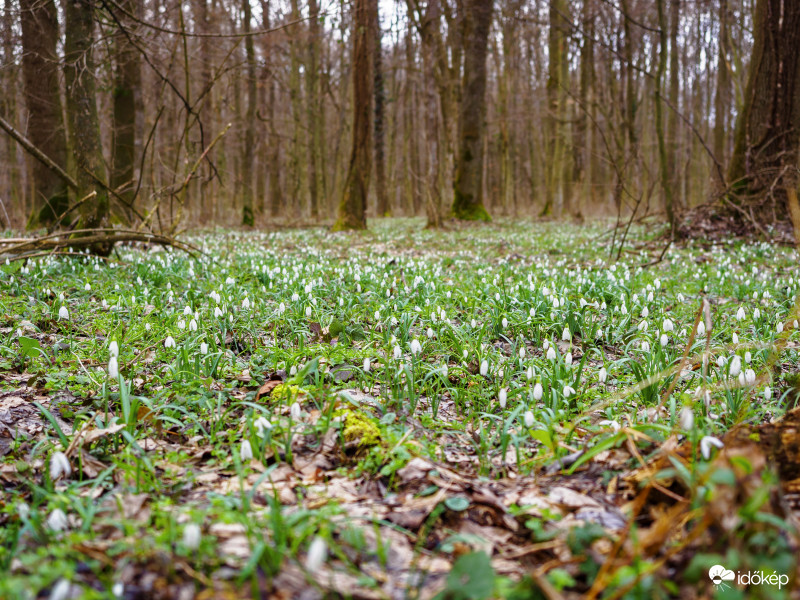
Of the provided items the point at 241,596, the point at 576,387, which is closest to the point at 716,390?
the point at 576,387

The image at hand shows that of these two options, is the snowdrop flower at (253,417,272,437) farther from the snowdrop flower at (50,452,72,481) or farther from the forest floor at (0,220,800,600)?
the snowdrop flower at (50,452,72,481)

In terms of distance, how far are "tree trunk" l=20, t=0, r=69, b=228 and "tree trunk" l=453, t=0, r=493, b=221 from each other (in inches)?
425

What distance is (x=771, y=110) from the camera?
383 inches

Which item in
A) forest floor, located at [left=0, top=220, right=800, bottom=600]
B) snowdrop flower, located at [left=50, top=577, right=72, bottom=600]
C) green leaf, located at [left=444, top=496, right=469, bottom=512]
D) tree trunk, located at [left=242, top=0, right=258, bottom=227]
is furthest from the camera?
tree trunk, located at [left=242, top=0, right=258, bottom=227]

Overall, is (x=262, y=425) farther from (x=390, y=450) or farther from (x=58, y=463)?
(x=58, y=463)

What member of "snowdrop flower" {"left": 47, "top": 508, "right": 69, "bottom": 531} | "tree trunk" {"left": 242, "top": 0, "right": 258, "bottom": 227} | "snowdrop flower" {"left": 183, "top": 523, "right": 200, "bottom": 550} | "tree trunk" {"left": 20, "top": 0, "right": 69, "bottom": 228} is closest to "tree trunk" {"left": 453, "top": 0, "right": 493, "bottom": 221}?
"tree trunk" {"left": 242, "top": 0, "right": 258, "bottom": 227}

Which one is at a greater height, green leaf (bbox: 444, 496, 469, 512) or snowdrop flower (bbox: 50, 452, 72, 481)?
snowdrop flower (bbox: 50, 452, 72, 481)

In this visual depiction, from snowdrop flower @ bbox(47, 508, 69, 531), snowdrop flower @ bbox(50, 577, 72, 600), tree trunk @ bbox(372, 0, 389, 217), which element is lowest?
snowdrop flower @ bbox(47, 508, 69, 531)

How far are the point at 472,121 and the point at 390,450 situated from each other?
16.3 meters

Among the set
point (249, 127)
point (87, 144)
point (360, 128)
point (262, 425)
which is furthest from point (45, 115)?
point (262, 425)

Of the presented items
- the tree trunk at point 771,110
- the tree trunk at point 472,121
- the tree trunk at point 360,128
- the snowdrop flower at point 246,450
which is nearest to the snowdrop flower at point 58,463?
the snowdrop flower at point 246,450

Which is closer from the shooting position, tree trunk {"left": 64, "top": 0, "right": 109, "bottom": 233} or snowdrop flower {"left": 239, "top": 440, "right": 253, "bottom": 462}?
snowdrop flower {"left": 239, "top": 440, "right": 253, "bottom": 462}

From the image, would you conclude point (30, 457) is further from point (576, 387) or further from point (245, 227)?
point (245, 227)

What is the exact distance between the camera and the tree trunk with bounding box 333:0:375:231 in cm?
1452
